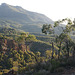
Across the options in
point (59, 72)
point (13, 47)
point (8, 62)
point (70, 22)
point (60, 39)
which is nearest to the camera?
point (59, 72)

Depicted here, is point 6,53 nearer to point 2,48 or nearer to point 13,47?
point 2,48

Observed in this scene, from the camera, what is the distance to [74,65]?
10930mm

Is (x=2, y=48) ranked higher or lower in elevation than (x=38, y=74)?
lower

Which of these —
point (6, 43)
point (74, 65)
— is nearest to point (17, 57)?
point (6, 43)

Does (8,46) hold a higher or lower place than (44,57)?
higher

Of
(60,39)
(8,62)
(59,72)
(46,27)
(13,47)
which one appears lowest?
(8,62)

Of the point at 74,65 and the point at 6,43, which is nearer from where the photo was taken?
the point at 74,65

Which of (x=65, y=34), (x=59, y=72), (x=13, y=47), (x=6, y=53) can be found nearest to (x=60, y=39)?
(x=65, y=34)

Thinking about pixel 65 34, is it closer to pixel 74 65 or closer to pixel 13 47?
pixel 74 65

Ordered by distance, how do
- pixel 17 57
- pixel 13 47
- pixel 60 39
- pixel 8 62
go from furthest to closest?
pixel 13 47 < pixel 17 57 < pixel 8 62 < pixel 60 39

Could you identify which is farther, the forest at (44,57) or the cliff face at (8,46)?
the cliff face at (8,46)

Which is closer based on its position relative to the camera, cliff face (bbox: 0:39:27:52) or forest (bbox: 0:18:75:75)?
forest (bbox: 0:18:75:75)

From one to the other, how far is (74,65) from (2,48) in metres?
34.3

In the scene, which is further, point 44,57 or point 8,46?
point 8,46
